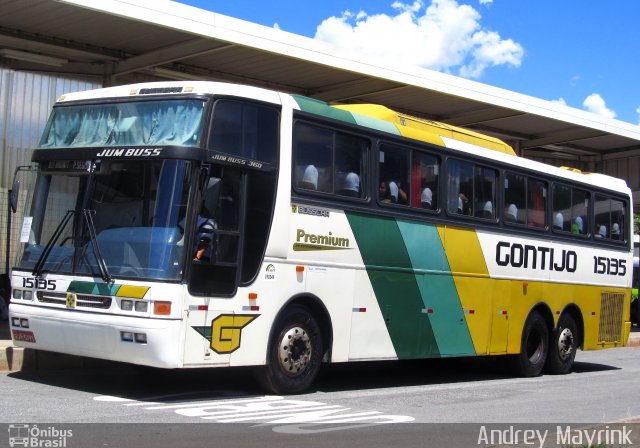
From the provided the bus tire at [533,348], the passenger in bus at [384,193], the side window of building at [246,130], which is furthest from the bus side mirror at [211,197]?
the bus tire at [533,348]

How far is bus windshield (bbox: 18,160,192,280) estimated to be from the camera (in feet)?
31.6

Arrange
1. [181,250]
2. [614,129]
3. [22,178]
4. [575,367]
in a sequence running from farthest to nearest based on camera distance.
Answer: [614,129], [575,367], [22,178], [181,250]

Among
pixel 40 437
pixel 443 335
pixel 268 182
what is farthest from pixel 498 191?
pixel 40 437

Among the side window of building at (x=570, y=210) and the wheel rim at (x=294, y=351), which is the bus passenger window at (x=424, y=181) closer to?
the wheel rim at (x=294, y=351)

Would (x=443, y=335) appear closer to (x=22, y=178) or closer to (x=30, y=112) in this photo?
(x=22, y=178)

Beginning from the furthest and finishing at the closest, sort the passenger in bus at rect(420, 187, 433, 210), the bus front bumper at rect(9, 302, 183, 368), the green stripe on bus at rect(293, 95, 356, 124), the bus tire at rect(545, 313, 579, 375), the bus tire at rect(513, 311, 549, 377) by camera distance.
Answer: the bus tire at rect(545, 313, 579, 375), the bus tire at rect(513, 311, 549, 377), the passenger in bus at rect(420, 187, 433, 210), the green stripe on bus at rect(293, 95, 356, 124), the bus front bumper at rect(9, 302, 183, 368)

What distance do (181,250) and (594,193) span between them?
10287 millimetres

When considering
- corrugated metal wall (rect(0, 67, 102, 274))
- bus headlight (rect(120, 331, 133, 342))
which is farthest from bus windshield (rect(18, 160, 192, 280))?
corrugated metal wall (rect(0, 67, 102, 274))

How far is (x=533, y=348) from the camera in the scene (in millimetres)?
15922

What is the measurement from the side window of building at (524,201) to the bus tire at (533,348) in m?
1.68

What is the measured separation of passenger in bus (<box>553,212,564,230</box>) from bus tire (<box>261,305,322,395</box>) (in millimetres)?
6526

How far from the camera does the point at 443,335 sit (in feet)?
43.9

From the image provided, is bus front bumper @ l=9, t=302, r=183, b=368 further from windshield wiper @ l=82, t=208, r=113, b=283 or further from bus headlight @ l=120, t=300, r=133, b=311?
windshield wiper @ l=82, t=208, r=113, b=283

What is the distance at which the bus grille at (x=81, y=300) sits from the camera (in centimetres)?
977
